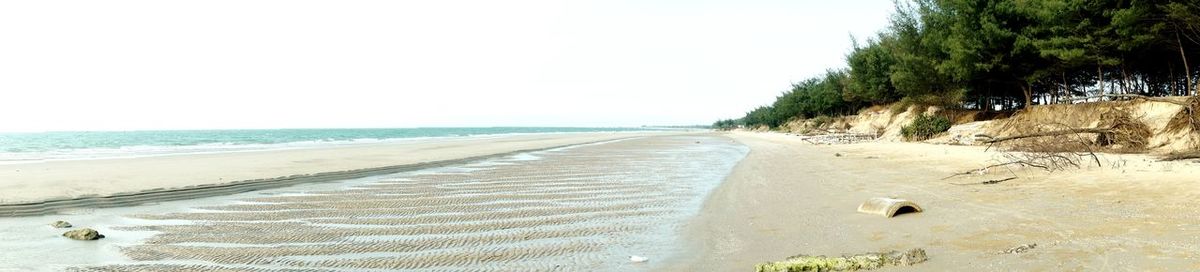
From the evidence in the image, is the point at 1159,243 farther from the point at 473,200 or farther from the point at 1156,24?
the point at 1156,24

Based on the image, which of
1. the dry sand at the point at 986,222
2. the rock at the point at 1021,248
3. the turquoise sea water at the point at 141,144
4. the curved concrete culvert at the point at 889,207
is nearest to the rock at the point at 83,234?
the dry sand at the point at 986,222

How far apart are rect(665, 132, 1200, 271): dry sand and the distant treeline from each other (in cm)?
935

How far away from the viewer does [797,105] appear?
282 feet

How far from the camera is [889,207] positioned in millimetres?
6863

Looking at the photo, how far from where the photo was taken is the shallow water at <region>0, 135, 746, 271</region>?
17.0 ft

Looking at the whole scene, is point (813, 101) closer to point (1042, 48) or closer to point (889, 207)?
point (1042, 48)

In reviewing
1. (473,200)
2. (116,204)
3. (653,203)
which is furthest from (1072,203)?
(116,204)

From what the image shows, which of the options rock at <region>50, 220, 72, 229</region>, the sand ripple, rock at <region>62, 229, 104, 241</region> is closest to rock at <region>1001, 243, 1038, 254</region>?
the sand ripple

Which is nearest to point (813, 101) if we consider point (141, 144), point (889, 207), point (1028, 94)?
point (1028, 94)

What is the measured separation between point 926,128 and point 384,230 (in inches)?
1065

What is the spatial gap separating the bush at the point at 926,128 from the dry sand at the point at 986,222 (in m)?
17.1

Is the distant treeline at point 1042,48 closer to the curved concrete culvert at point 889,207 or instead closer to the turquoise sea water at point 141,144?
the curved concrete culvert at point 889,207

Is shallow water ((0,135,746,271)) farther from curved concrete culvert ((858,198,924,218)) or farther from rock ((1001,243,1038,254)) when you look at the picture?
rock ((1001,243,1038,254))

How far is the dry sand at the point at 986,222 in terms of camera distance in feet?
15.0
